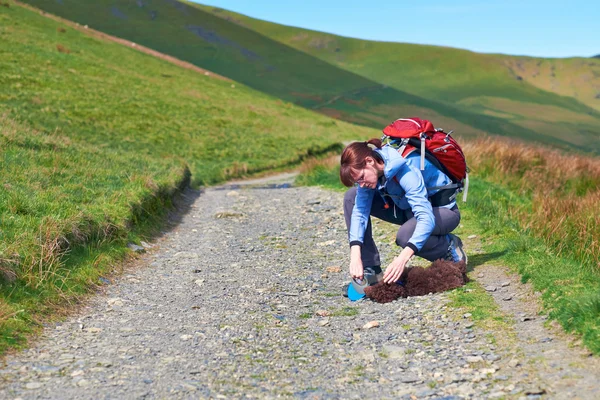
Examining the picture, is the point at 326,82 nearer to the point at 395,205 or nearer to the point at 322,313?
the point at 395,205

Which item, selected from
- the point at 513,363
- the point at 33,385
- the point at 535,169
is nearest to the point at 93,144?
the point at 535,169

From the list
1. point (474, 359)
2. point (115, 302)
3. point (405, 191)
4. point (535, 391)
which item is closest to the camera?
point (535, 391)

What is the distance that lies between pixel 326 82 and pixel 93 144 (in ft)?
225

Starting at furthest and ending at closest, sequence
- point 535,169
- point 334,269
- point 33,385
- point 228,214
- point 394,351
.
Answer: point 535,169, point 228,214, point 334,269, point 394,351, point 33,385

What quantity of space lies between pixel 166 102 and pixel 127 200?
977 inches

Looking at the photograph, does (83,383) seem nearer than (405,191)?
Yes

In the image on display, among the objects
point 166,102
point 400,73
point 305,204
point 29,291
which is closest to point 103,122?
point 166,102

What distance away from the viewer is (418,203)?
6883 millimetres

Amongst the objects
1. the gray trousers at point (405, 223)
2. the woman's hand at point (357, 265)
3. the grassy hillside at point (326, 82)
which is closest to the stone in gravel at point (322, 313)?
the woman's hand at point (357, 265)

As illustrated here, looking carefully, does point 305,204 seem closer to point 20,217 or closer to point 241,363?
point 20,217

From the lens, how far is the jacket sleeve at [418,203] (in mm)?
6805

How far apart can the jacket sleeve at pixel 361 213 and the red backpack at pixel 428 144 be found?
59 cm

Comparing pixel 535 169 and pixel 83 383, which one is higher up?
pixel 535 169

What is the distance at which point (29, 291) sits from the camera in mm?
6797
